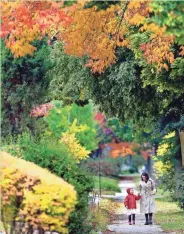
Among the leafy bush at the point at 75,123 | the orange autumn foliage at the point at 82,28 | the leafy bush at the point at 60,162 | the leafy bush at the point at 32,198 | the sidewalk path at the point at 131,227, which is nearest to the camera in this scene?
the leafy bush at the point at 32,198

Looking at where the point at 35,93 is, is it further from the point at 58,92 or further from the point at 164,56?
the point at 164,56

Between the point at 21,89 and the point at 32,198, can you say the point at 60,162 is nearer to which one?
the point at 32,198

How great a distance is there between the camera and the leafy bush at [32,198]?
14.1 meters

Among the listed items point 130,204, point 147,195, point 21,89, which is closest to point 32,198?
point 130,204

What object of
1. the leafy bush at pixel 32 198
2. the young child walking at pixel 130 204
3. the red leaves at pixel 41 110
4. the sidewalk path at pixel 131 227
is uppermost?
the red leaves at pixel 41 110

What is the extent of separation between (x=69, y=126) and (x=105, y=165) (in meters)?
9.60

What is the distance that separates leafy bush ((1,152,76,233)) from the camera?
14094 millimetres

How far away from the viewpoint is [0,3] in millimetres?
19359

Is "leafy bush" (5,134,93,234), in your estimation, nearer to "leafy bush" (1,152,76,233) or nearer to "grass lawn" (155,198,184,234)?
"leafy bush" (1,152,76,233)

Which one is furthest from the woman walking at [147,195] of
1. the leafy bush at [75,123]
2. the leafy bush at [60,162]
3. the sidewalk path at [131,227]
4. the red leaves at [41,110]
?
the leafy bush at [75,123]

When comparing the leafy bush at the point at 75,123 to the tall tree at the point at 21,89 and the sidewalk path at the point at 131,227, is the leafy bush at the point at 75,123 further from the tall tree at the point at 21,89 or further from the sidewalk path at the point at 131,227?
the sidewalk path at the point at 131,227

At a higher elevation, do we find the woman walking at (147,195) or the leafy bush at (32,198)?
the woman walking at (147,195)

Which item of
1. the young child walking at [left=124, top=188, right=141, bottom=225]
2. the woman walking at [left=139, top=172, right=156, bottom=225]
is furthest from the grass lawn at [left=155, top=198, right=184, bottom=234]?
the young child walking at [left=124, top=188, right=141, bottom=225]

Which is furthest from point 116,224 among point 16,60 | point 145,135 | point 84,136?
point 84,136
